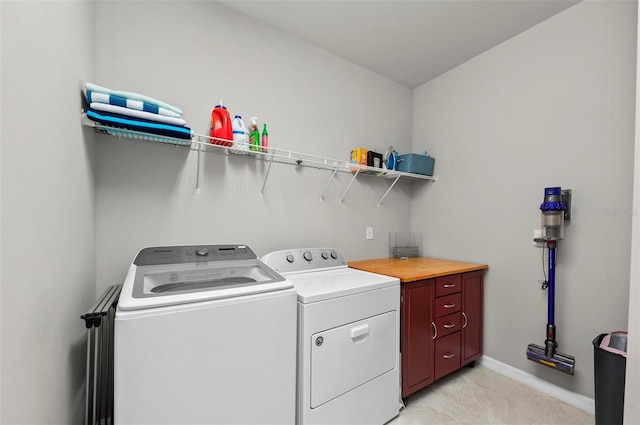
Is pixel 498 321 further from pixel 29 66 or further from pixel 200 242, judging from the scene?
pixel 29 66

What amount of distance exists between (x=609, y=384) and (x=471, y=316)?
0.90 metres

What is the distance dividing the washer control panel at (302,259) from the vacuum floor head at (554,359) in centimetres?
148

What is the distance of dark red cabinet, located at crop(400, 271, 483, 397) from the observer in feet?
5.87

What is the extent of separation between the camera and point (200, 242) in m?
1.79

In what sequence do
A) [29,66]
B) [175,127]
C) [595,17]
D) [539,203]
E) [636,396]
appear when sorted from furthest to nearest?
1. [539,203]
2. [595,17]
3. [175,127]
4. [636,396]
5. [29,66]

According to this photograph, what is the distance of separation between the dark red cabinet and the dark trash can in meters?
0.79

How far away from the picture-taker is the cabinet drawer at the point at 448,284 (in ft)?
6.45

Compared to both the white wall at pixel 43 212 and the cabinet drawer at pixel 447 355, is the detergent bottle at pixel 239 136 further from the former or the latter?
the cabinet drawer at pixel 447 355

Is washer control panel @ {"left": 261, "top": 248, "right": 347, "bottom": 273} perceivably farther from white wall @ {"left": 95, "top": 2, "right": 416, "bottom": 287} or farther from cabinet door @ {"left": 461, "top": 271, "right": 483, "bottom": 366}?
cabinet door @ {"left": 461, "top": 271, "right": 483, "bottom": 366}

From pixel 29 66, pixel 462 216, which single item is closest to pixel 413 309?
pixel 462 216

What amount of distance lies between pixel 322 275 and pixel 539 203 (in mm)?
1707

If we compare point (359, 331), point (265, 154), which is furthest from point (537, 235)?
point (265, 154)

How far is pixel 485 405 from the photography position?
6.03ft

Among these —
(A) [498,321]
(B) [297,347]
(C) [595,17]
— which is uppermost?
(C) [595,17]
